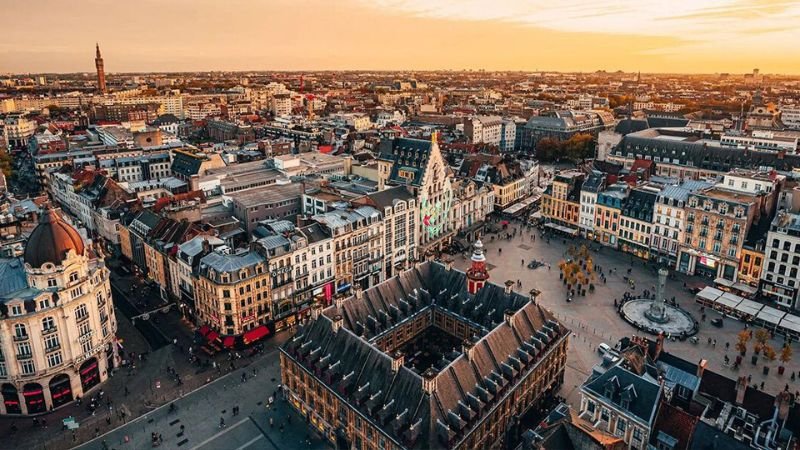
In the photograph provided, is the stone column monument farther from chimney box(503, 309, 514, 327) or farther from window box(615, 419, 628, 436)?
window box(615, 419, 628, 436)

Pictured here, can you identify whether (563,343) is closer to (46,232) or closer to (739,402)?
(739,402)

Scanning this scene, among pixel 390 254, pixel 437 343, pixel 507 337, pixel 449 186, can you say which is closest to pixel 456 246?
pixel 449 186

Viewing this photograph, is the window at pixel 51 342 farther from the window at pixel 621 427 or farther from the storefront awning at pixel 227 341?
the window at pixel 621 427

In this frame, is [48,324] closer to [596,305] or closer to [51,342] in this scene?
[51,342]

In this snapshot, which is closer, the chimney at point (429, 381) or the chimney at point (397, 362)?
the chimney at point (429, 381)

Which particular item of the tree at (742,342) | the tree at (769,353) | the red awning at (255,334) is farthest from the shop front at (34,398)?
the tree at (769,353)

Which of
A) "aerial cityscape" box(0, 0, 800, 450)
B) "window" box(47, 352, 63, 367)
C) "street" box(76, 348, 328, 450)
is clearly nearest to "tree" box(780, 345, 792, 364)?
"aerial cityscape" box(0, 0, 800, 450)

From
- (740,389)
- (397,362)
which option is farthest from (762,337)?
(397,362)
